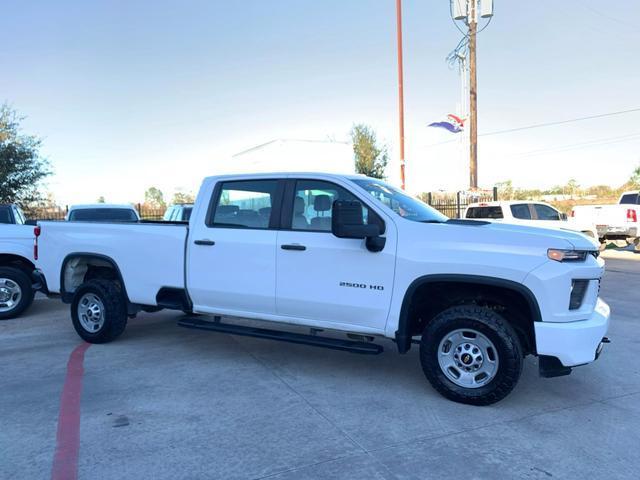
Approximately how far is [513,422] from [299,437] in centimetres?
167

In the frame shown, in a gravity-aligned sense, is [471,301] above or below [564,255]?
below

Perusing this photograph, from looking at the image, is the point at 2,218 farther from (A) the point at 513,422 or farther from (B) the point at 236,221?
(A) the point at 513,422

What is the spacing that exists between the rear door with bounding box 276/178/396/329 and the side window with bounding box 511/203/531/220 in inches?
422

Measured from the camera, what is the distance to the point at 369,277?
15.2 feet

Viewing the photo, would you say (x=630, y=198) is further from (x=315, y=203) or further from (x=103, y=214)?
(x=315, y=203)

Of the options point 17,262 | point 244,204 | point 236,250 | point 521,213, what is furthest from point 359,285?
point 521,213

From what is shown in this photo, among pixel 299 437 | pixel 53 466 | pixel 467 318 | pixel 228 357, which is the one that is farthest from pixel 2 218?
pixel 467 318

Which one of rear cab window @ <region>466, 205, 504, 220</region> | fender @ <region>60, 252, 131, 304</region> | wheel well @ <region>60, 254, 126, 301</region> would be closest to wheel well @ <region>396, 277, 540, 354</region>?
fender @ <region>60, 252, 131, 304</region>

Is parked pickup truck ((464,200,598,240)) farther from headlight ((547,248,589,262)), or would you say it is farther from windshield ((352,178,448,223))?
headlight ((547,248,589,262))

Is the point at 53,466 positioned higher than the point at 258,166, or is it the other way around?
the point at 258,166

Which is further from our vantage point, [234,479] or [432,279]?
[432,279]

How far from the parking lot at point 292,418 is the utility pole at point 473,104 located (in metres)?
13.2

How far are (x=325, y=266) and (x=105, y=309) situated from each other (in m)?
2.92

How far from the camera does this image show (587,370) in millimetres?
5289
